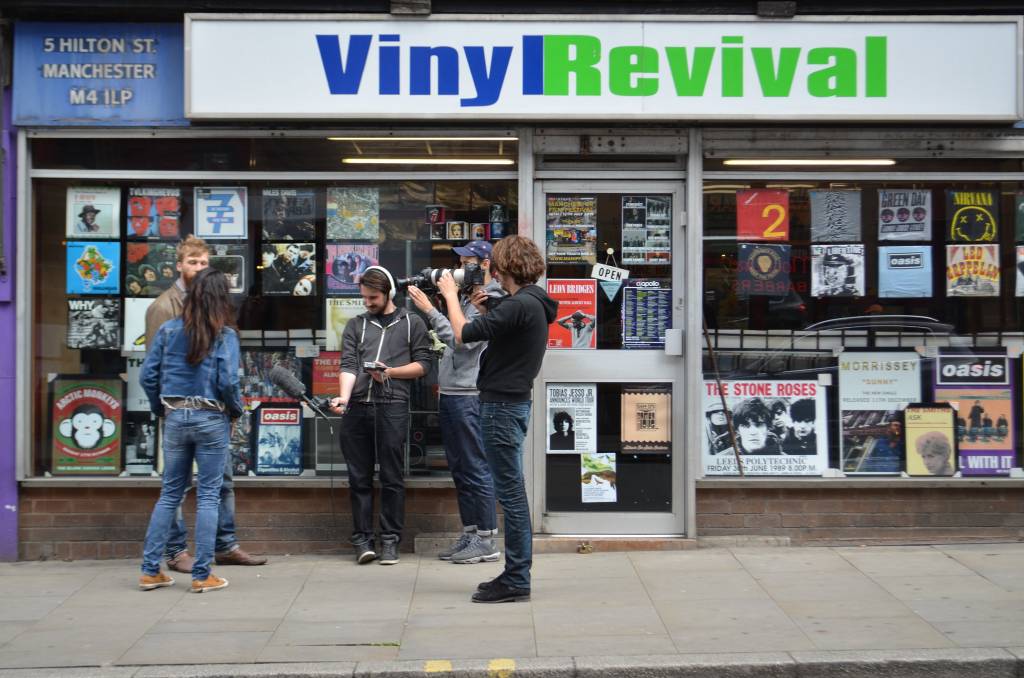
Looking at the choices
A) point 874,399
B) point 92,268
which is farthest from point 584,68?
point 92,268

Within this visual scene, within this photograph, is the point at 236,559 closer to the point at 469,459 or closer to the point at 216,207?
Answer: the point at 469,459

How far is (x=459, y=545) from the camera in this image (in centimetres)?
744

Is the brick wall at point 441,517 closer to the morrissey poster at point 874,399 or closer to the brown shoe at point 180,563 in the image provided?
the morrissey poster at point 874,399

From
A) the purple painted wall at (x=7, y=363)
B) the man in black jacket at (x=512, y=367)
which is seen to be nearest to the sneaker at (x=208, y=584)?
the purple painted wall at (x=7, y=363)

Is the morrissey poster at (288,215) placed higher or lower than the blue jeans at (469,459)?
higher

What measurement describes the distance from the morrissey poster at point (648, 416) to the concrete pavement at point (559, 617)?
79 cm

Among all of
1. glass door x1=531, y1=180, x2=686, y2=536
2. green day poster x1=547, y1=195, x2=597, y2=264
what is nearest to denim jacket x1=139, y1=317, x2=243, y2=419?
glass door x1=531, y1=180, x2=686, y2=536

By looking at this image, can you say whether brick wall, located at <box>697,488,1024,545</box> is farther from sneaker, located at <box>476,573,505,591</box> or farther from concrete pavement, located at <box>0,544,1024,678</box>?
sneaker, located at <box>476,573,505,591</box>

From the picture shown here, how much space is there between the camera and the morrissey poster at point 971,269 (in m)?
7.93

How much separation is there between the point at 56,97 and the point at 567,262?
3.64 meters

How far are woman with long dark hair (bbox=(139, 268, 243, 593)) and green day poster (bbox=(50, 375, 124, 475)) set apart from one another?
4.33 feet

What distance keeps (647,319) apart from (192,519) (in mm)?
3432

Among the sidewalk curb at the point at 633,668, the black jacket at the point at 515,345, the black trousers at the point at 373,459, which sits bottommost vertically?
the sidewalk curb at the point at 633,668

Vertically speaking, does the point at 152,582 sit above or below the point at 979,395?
below
